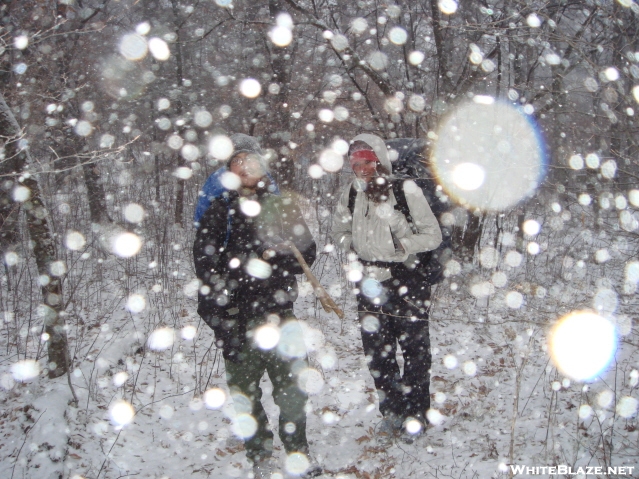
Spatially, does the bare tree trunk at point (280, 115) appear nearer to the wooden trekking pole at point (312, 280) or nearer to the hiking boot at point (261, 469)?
the wooden trekking pole at point (312, 280)

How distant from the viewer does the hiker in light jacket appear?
110 inches

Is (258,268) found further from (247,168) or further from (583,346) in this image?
(583,346)

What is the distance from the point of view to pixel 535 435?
3.08 metres

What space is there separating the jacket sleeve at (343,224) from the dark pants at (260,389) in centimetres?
91

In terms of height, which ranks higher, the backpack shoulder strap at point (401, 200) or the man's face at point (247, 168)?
the man's face at point (247, 168)

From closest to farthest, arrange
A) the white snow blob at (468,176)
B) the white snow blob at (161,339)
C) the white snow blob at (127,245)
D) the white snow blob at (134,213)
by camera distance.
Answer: the white snow blob at (161,339) → the white snow blob at (468,176) → the white snow blob at (127,245) → the white snow blob at (134,213)

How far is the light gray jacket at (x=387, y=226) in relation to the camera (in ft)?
9.08

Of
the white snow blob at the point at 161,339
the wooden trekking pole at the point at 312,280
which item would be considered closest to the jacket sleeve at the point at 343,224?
the wooden trekking pole at the point at 312,280

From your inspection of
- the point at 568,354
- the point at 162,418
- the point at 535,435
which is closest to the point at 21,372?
the point at 162,418

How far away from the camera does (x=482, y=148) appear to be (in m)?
5.75

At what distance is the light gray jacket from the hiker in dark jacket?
50cm

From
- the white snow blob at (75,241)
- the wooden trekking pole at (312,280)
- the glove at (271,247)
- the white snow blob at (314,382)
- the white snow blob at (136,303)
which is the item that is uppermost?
the glove at (271,247)

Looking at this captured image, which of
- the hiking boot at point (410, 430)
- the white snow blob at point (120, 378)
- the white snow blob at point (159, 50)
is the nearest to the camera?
the hiking boot at point (410, 430)

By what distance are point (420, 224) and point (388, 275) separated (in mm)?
415
